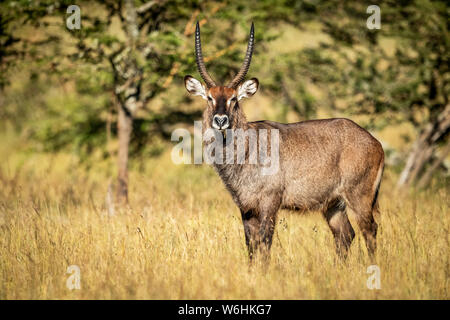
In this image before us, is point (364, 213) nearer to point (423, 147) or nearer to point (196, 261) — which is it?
point (196, 261)

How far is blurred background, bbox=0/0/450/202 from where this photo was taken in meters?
7.70

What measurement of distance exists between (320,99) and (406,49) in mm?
1976

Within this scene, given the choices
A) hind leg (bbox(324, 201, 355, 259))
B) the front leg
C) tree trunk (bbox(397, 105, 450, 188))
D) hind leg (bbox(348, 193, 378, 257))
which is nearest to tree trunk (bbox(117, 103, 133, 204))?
the front leg

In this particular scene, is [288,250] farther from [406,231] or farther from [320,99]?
[320,99]

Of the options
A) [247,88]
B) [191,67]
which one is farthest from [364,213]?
[191,67]

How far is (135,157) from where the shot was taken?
998 cm

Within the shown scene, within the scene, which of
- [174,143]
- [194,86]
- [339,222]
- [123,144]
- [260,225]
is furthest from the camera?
[174,143]

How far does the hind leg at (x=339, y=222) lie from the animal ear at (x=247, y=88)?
159 centimetres

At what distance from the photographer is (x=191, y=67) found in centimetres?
757

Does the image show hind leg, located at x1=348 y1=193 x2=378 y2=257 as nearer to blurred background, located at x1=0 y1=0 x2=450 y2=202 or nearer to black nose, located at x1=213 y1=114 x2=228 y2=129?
black nose, located at x1=213 y1=114 x2=228 y2=129

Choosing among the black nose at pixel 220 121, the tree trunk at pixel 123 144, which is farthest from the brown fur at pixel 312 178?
the tree trunk at pixel 123 144

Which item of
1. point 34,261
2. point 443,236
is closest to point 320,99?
point 443,236

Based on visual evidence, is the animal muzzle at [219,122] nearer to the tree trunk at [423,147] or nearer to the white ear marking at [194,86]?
the white ear marking at [194,86]

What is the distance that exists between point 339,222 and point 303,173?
2.80 feet
